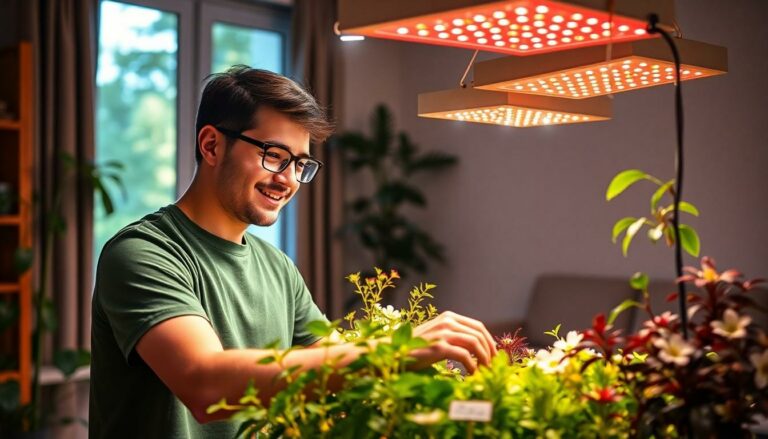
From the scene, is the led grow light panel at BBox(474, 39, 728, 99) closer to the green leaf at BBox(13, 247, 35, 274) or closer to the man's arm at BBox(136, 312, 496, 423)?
the man's arm at BBox(136, 312, 496, 423)

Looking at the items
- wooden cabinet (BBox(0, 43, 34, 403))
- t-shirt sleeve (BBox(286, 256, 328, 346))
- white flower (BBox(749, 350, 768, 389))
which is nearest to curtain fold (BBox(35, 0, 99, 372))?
wooden cabinet (BBox(0, 43, 34, 403))

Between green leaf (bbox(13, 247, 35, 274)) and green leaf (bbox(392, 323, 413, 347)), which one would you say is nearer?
green leaf (bbox(392, 323, 413, 347))

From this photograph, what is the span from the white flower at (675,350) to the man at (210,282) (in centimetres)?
28

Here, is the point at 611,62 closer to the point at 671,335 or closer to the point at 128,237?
the point at 671,335

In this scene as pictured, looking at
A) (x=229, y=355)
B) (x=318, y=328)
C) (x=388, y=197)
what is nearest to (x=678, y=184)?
(x=318, y=328)

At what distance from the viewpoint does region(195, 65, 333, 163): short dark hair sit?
175 centimetres

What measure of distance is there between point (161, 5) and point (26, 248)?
1.83 m

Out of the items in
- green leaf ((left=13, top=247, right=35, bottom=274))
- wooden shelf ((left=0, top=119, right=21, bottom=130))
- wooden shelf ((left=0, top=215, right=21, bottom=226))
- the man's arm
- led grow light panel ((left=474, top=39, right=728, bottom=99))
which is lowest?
green leaf ((left=13, top=247, right=35, bottom=274))

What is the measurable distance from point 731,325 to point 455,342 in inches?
13.7

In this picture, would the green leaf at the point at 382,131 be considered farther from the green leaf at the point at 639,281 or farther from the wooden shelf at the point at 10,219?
the green leaf at the point at 639,281

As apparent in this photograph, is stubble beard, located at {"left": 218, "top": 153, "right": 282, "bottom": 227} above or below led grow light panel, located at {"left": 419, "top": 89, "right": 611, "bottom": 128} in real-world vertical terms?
below

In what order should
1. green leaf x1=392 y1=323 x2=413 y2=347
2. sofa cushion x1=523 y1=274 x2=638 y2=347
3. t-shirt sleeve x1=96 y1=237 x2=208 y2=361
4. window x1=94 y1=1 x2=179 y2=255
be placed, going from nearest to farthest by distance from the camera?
1. green leaf x1=392 y1=323 x2=413 y2=347
2. t-shirt sleeve x1=96 y1=237 x2=208 y2=361
3. sofa cushion x1=523 y1=274 x2=638 y2=347
4. window x1=94 y1=1 x2=179 y2=255

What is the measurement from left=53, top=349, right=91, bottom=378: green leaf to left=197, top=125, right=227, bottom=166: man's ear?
10.1 feet

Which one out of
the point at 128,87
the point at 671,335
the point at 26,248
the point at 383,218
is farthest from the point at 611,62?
the point at 383,218
